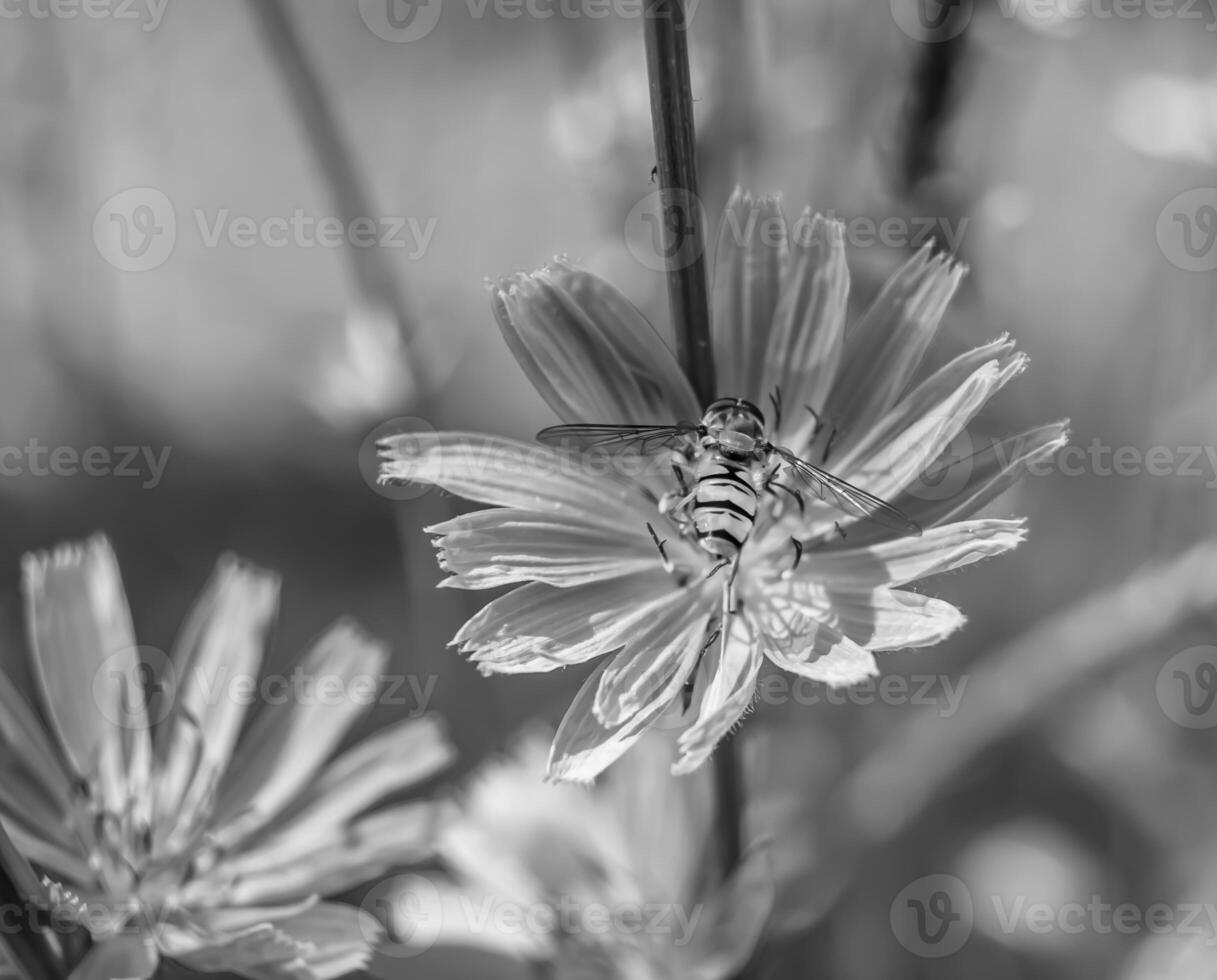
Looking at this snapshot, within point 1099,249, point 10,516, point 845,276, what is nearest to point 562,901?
point 845,276

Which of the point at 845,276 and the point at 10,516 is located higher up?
the point at 845,276

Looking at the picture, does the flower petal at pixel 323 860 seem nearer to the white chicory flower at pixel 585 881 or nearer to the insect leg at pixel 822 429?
the white chicory flower at pixel 585 881

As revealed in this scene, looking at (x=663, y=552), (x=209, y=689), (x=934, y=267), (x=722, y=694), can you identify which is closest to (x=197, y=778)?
(x=209, y=689)

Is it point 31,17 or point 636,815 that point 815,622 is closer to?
point 636,815

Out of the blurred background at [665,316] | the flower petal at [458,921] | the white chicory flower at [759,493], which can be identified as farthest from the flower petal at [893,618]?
the flower petal at [458,921]

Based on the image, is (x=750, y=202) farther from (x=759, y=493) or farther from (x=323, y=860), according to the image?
(x=323, y=860)

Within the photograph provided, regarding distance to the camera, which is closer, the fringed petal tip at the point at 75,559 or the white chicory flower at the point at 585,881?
the white chicory flower at the point at 585,881

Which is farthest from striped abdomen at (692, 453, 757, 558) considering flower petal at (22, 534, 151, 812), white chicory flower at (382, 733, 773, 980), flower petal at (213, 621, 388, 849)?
flower petal at (22, 534, 151, 812)
